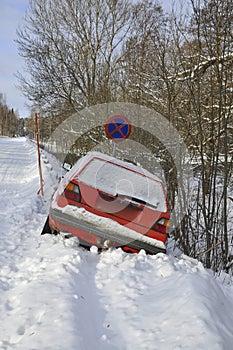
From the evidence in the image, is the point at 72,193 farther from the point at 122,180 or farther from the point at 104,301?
the point at 104,301

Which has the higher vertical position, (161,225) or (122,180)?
(122,180)

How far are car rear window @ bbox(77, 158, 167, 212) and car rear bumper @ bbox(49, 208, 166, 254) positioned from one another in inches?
21.3

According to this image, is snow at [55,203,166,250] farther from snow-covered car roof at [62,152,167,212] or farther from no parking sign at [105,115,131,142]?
no parking sign at [105,115,131,142]

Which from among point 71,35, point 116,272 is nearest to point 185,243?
point 116,272

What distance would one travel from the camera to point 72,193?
4.13 meters

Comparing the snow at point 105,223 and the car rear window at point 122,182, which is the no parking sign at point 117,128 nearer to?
the car rear window at point 122,182

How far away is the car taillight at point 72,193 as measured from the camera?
4109mm

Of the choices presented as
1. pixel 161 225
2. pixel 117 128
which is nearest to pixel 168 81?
pixel 117 128

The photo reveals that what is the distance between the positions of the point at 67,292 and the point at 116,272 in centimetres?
86

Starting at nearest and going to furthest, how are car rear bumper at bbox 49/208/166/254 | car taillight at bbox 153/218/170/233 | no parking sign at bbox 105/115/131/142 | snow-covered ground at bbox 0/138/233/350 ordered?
1. snow-covered ground at bbox 0/138/233/350
2. car rear bumper at bbox 49/208/166/254
3. car taillight at bbox 153/218/170/233
4. no parking sign at bbox 105/115/131/142

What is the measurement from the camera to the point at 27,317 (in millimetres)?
2621

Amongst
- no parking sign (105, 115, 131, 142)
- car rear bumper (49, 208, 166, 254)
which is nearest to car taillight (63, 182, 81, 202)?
car rear bumper (49, 208, 166, 254)

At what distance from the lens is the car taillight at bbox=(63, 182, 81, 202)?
4.11 m

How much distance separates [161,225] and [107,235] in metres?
0.83
